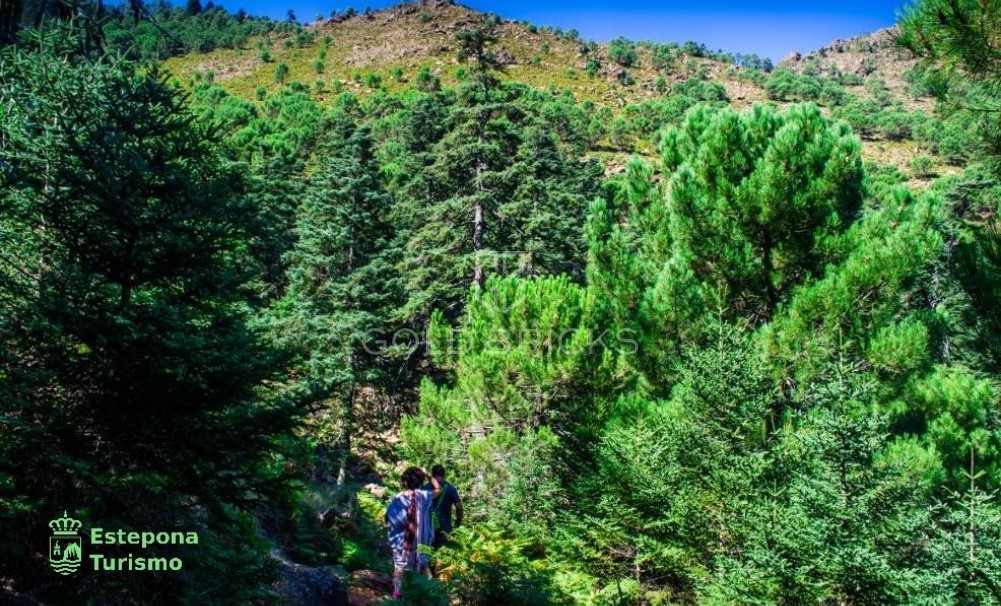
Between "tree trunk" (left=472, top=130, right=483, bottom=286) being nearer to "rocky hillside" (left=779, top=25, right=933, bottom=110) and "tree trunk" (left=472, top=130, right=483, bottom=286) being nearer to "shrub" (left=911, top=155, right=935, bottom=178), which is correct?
"shrub" (left=911, top=155, right=935, bottom=178)

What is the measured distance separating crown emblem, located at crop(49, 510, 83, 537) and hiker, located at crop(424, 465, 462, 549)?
134 inches

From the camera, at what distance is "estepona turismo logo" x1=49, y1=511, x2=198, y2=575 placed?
3574mm

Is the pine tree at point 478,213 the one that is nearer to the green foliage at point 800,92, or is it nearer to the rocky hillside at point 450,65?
the rocky hillside at point 450,65

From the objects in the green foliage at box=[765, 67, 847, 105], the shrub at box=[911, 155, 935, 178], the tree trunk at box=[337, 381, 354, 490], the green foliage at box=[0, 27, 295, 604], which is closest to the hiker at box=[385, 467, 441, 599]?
the green foliage at box=[0, 27, 295, 604]

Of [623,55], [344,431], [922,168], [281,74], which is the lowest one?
[344,431]

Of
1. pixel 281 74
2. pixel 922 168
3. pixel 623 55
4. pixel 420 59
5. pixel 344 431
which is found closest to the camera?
pixel 344 431

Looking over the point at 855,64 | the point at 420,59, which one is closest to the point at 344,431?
the point at 420,59

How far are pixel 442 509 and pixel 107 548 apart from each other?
11.4 feet

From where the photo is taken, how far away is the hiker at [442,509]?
639 centimetres

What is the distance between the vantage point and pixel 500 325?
9.82 m

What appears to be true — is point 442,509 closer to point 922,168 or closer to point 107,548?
point 107,548

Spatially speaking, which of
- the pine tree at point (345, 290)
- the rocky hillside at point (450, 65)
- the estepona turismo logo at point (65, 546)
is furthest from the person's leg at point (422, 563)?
the rocky hillside at point (450, 65)

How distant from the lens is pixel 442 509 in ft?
21.3

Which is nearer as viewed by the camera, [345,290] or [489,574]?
[489,574]
